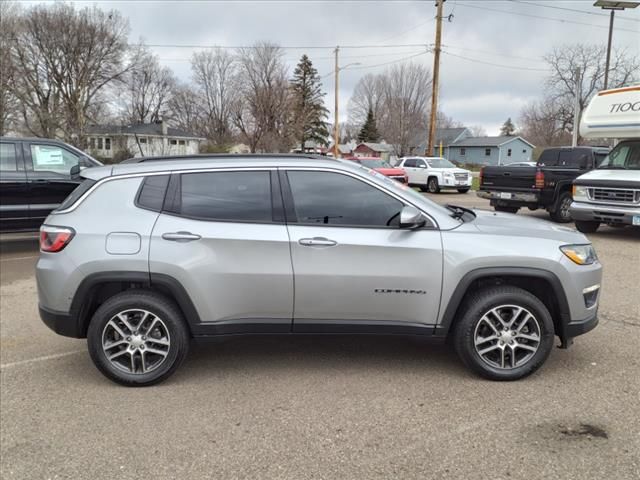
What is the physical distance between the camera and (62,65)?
134 feet

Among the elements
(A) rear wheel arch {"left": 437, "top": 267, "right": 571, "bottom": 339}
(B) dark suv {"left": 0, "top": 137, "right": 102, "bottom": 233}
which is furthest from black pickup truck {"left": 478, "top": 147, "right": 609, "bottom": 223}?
(B) dark suv {"left": 0, "top": 137, "right": 102, "bottom": 233}

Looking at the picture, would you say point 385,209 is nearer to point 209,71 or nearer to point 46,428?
point 46,428

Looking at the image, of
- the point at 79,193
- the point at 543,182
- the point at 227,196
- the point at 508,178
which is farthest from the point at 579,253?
the point at 508,178

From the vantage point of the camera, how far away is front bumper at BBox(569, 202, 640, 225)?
9.27 m

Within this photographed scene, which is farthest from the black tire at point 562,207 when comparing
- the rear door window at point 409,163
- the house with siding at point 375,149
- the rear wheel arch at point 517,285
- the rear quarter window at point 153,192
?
the house with siding at point 375,149

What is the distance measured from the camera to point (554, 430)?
3.08 metres

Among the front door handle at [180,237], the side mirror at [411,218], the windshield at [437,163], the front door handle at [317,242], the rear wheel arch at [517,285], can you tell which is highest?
the side mirror at [411,218]

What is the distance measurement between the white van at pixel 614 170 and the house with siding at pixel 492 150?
191 feet

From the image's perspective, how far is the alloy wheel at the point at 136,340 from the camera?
3.68 meters

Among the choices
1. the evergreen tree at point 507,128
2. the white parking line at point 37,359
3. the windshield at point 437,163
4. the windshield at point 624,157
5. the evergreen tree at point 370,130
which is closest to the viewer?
the white parking line at point 37,359

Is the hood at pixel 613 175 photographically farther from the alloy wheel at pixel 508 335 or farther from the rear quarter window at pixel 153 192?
the rear quarter window at pixel 153 192

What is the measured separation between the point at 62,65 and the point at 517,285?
4618 cm

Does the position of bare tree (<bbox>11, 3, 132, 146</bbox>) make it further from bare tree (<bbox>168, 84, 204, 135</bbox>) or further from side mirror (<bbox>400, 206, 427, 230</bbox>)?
side mirror (<bbox>400, 206, 427, 230</bbox>)

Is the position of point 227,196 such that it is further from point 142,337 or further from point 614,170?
point 614,170
